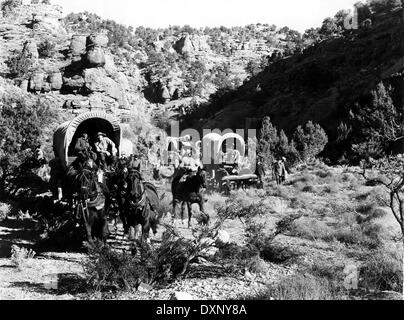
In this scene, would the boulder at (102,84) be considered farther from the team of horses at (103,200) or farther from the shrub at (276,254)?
the shrub at (276,254)

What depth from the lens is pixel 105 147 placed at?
11.9 metres

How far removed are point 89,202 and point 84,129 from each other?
189 inches

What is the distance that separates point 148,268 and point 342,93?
4956 cm

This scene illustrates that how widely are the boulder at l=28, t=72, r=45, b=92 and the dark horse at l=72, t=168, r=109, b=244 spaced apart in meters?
49.6

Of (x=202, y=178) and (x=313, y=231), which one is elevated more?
(x=202, y=178)

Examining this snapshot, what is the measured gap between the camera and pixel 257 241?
8.31 m

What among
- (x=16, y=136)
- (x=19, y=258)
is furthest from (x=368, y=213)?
(x=16, y=136)

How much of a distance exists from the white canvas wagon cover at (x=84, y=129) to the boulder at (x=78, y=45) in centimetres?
5209

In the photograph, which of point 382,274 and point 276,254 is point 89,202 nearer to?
point 276,254

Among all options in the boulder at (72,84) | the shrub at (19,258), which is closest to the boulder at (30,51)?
the boulder at (72,84)

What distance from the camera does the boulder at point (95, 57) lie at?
57.7 metres

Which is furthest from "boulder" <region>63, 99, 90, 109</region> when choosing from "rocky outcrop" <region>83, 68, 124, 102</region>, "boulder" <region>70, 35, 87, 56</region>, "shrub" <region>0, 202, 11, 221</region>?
"shrub" <region>0, 202, 11, 221</region>
